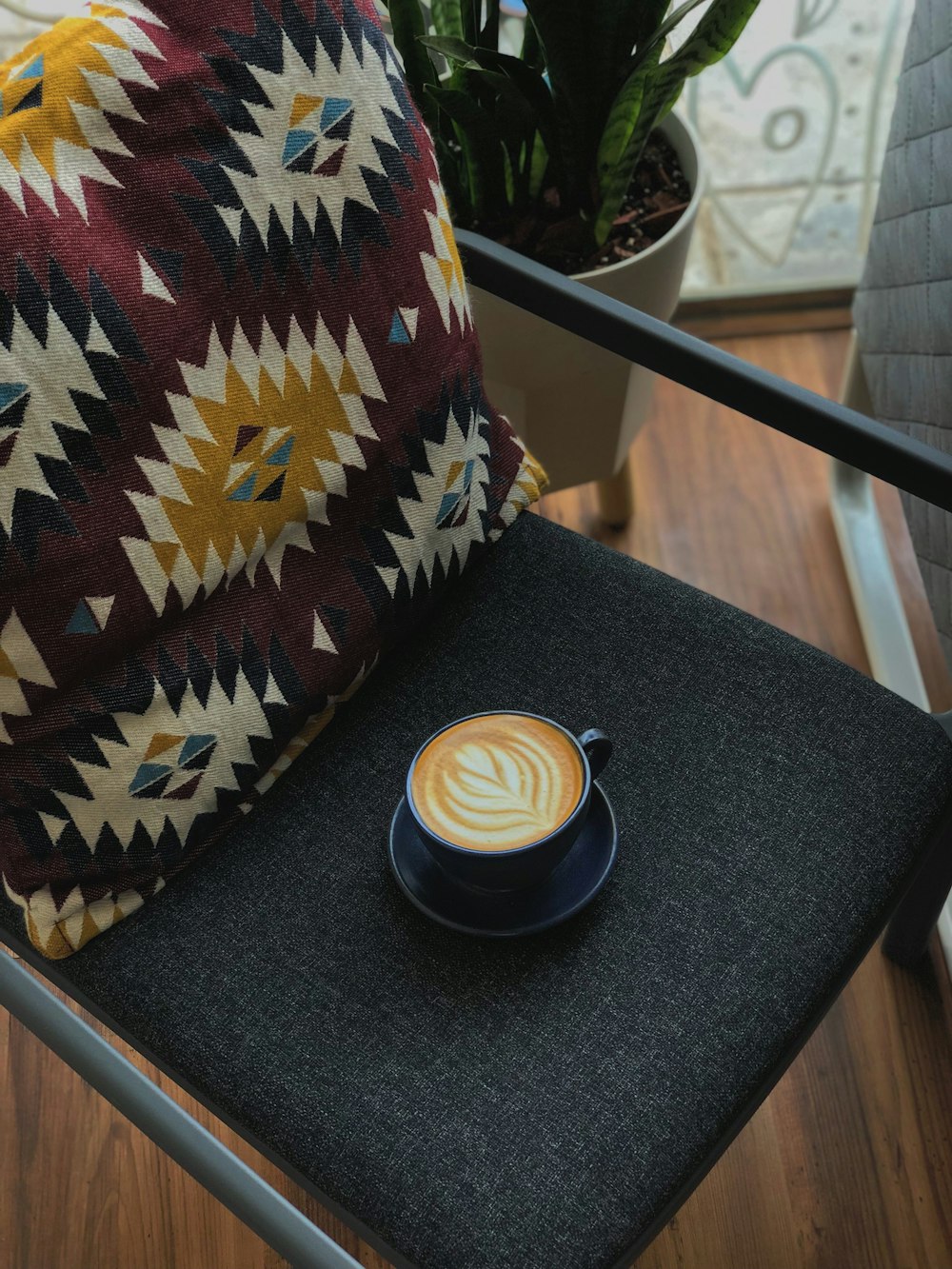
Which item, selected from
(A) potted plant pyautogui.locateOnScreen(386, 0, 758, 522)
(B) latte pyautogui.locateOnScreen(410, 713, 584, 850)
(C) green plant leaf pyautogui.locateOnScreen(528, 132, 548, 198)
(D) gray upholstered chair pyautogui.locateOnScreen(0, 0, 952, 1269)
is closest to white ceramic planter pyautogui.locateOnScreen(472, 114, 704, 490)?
(A) potted plant pyautogui.locateOnScreen(386, 0, 758, 522)

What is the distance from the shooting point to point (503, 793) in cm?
75

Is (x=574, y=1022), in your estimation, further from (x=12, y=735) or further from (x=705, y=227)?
(x=705, y=227)

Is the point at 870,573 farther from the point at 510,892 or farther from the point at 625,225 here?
the point at 510,892

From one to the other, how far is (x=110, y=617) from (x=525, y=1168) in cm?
41

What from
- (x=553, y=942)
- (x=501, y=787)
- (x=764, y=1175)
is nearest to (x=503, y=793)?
(x=501, y=787)

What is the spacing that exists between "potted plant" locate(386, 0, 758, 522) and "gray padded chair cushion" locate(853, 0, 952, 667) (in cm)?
19

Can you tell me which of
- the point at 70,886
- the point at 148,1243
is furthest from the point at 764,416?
the point at 148,1243

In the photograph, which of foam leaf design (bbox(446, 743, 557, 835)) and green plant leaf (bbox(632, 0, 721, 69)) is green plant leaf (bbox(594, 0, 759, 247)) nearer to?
green plant leaf (bbox(632, 0, 721, 69))

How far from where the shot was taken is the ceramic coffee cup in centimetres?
73

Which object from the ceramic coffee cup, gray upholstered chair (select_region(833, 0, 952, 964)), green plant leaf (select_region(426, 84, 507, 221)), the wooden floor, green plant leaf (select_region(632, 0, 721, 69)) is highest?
→ green plant leaf (select_region(632, 0, 721, 69))

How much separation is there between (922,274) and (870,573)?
0.42 m

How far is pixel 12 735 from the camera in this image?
0.73 metres

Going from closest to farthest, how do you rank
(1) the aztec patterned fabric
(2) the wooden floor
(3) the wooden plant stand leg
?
(1) the aztec patterned fabric
(2) the wooden floor
(3) the wooden plant stand leg

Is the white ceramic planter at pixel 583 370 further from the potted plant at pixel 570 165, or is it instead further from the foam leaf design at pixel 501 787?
the foam leaf design at pixel 501 787
